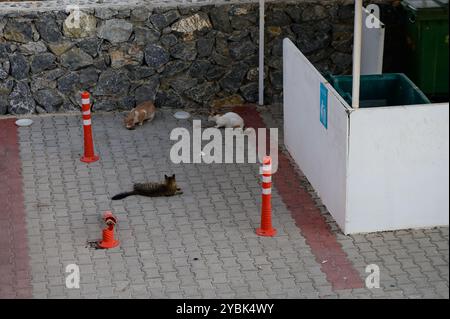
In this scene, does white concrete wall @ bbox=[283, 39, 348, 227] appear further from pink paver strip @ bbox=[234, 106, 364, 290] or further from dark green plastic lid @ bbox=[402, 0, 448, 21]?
dark green plastic lid @ bbox=[402, 0, 448, 21]

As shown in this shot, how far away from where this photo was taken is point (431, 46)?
45.5 ft

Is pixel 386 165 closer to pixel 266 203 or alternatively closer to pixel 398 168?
pixel 398 168

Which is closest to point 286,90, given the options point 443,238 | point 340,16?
point 340,16

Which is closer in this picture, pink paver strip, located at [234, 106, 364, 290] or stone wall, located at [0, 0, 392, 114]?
pink paver strip, located at [234, 106, 364, 290]

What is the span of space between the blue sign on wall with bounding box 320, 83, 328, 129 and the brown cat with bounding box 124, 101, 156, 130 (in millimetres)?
3504

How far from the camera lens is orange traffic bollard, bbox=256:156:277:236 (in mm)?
10820

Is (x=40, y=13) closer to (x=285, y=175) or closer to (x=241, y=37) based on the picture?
(x=241, y=37)

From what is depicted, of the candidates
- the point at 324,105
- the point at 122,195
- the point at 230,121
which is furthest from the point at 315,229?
the point at 230,121

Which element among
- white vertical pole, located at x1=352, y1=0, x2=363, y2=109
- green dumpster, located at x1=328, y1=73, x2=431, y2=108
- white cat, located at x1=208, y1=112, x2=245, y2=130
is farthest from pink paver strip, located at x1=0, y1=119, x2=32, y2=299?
green dumpster, located at x1=328, y1=73, x2=431, y2=108

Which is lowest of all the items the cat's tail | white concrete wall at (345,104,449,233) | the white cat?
the cat's tail

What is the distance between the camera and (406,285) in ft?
33.3

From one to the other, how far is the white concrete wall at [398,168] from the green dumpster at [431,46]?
321cm

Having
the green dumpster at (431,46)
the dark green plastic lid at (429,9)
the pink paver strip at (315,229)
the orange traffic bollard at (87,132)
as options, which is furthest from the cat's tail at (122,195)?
the dark green plastic lid at (429,9)

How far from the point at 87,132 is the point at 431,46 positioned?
4836 millimetres
